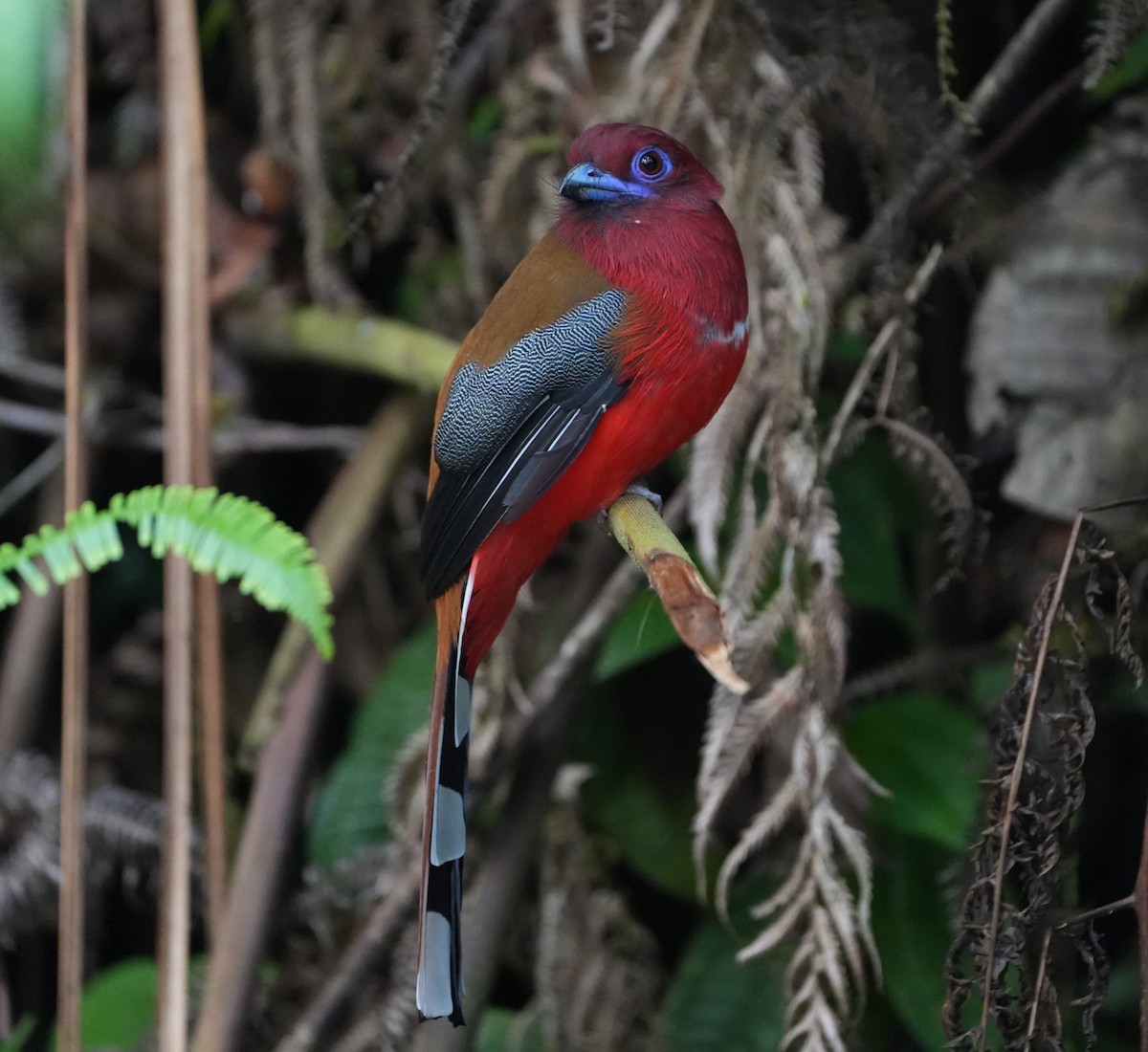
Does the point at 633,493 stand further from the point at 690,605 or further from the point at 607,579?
the point at 607,579

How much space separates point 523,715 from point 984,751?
55 centimetres

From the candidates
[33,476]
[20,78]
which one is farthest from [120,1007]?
[20,78]

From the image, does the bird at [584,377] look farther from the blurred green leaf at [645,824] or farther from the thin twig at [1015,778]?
the blurred green leaf at [645,824]

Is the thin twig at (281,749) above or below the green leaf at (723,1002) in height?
above

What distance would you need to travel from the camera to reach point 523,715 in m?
1.63

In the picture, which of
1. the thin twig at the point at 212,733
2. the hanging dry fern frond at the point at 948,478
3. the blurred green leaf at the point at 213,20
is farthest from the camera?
the blurred green leaf at the point at 213,20

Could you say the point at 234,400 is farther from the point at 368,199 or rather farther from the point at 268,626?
the point at 368,199

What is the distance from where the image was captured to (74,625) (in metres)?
1.30

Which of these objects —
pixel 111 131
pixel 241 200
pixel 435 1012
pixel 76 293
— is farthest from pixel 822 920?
pixel 111 131

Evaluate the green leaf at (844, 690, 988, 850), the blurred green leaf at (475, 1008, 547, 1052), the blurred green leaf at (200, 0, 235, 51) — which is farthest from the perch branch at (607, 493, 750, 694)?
the blurred green leaf at (200, 0, 235, 51)

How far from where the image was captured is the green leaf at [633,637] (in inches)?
62.5

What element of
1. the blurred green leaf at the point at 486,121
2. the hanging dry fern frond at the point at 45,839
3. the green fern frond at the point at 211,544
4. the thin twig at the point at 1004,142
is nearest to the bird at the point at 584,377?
the green fern frond at the point at 211,544

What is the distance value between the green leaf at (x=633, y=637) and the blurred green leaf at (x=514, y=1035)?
0.48 m

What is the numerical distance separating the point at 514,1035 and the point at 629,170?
116 centimetres
